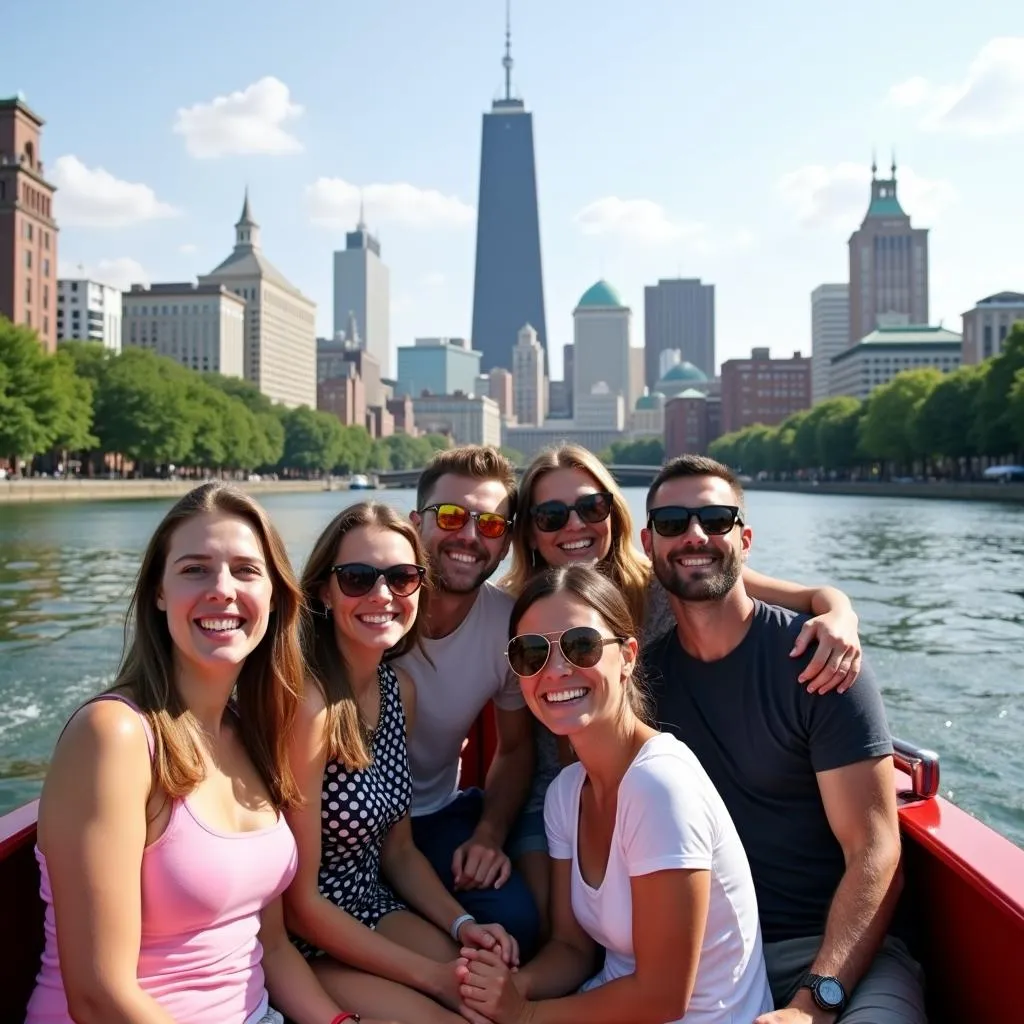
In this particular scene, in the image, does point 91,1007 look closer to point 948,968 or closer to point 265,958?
point 265,958

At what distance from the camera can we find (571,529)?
406 cm

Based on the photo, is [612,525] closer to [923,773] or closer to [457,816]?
[457,816]

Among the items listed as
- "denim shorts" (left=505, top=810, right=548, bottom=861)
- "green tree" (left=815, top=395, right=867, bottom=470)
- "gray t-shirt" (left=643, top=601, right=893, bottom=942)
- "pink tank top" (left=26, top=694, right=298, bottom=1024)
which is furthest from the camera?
"green tree" (left=815, top=395, right=867, bottom=470)

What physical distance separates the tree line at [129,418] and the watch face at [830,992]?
163 feet

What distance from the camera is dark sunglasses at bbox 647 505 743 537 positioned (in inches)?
134

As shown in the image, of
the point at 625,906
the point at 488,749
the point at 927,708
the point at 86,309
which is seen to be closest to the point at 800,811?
the point at 625,906

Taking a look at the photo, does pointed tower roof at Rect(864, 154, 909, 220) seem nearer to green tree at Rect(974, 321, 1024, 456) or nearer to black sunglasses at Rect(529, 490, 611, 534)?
green tree at Rect(974, 321, 1024, 456)

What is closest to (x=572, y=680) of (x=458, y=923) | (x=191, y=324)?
(x=458, y=923)

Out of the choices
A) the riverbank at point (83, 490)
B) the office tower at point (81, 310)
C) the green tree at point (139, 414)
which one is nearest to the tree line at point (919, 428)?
the riverbank at point (83, 490)

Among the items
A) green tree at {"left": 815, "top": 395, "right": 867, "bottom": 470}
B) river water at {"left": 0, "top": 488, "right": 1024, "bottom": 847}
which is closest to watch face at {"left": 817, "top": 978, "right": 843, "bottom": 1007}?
river water at {"left": 0, "top": 488, "right": 1024, "bottom": 847}

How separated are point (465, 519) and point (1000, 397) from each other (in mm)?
56151

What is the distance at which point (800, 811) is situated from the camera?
3.18 metres

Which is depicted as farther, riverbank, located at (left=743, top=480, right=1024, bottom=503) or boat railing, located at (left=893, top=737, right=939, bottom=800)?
riverbank, located at (left=743, top=480, right=1024, bottom=503)

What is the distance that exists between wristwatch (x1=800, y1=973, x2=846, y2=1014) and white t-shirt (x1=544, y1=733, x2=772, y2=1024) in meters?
0.13
